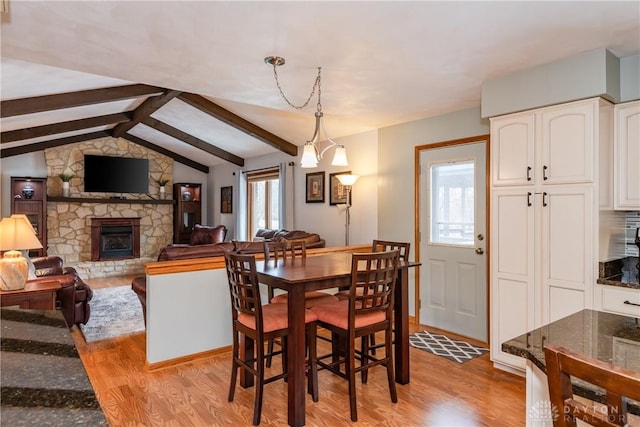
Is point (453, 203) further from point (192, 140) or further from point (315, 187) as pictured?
point (192, 140)

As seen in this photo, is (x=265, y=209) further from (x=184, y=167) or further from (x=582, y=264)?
(x=582, y=264)

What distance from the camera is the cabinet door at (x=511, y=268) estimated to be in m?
2.96

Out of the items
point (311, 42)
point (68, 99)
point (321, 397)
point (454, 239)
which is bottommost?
point (321, 397)

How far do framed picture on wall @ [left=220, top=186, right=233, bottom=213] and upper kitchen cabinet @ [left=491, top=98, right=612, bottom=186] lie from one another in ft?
21.1

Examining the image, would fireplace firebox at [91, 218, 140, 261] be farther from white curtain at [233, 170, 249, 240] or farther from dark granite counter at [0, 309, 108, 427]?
Result: dark granite counter at [0, 309, 108, 427]

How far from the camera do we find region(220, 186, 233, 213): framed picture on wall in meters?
8.64

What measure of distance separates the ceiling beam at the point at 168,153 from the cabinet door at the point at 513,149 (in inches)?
302

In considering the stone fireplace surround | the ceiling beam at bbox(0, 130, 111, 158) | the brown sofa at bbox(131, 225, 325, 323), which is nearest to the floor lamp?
the brown sofa at bbox(131, 225, 325, 323)

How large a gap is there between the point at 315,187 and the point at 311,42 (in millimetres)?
3669

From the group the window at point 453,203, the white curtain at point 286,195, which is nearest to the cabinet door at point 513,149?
the window at point 453,203

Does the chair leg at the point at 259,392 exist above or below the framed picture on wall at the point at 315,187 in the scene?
below

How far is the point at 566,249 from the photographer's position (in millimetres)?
2766

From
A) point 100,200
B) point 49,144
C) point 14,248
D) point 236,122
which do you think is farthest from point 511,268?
point 49,144

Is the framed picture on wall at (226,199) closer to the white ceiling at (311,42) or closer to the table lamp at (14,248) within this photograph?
the white ceiling at (311,42)
